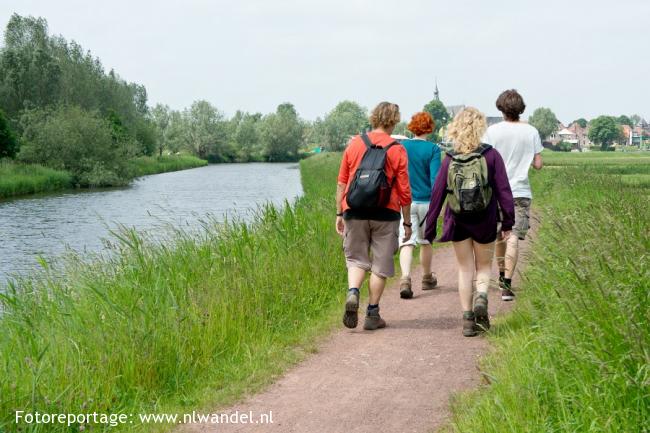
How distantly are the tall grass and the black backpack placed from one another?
37.6 m

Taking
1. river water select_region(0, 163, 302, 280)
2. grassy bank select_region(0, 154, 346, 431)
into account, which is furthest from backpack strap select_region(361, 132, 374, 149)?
river water select_region(0, 163, 302, 280)

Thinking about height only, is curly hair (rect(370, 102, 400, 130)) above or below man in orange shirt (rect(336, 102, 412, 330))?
above

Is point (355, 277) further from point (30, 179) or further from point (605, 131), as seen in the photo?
point (605, 131)

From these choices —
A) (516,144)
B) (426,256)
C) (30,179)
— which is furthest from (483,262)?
(30,179)

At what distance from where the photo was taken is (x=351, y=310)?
6.59 m

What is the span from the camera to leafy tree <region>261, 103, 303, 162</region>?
419ft

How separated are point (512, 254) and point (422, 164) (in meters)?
1.29

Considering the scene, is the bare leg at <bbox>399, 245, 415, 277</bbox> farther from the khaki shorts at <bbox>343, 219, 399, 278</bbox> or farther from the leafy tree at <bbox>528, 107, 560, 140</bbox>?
the leafy tree at <bbox>528, 107, 560, 140</bbox>

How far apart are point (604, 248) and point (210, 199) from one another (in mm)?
31576

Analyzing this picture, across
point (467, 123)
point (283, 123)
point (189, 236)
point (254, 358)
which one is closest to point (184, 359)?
point (254, 358)

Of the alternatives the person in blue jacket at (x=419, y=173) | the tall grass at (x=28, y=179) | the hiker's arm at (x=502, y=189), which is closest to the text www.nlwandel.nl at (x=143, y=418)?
the hiker's arm at (x=502, y=189)

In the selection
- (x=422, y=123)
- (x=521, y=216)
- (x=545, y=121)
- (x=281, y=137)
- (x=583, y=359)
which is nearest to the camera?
(x=583, y=359)

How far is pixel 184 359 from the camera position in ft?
19.2

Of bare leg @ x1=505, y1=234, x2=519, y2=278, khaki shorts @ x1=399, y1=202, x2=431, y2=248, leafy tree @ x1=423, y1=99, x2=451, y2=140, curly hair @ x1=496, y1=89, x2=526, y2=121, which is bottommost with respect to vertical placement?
bare leg @ x1=505, y1=234, x2=519, y2=278
